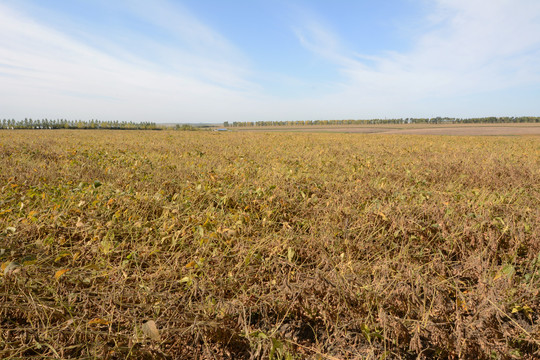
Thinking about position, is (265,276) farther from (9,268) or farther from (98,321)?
(9,268)

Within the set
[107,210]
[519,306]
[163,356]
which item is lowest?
[163,356]

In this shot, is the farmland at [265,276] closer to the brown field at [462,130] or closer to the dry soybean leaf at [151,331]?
the dry soybean leaf at [151,331]

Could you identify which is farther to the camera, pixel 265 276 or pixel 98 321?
pixel 265 276

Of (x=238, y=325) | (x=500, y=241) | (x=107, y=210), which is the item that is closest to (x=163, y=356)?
(x=238, y=325)

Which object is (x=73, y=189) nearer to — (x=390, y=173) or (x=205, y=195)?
(x=205, y=195)

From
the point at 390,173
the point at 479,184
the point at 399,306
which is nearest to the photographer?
the point at 399,306

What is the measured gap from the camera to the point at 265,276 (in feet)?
8.77

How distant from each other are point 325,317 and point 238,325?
713 millimetres

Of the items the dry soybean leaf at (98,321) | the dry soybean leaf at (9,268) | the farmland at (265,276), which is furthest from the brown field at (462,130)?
the dry soybean leaf at (9,268)

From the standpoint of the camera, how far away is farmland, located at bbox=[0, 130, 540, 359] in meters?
1.85

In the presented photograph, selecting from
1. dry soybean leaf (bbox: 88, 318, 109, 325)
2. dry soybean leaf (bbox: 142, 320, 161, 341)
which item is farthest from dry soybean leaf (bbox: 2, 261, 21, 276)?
dry soybean leaf (bbox: 142, 320, 161, 341)

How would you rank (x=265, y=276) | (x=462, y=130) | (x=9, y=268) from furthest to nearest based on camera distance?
(x=462, y=130) < (x=265, y=276) < (x=9, y=268)

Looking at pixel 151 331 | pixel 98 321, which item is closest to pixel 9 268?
pixel 98 321

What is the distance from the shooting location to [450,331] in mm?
1991
